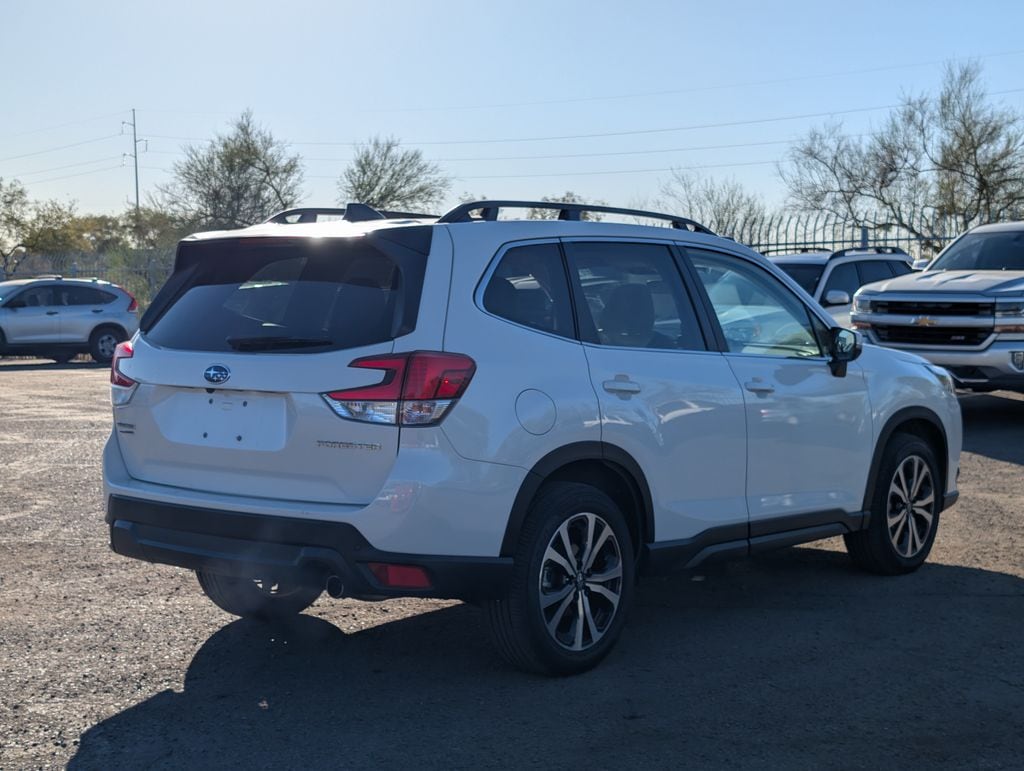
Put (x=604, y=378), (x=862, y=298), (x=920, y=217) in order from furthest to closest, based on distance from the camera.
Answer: (x=920, y=217), (x=862, y=298), (x=604, y=378)

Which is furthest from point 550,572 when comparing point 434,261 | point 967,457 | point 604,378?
point 967,457

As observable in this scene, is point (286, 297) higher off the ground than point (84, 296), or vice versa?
point (286, 297)

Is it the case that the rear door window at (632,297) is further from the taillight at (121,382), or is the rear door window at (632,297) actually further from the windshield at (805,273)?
the windshield at (805,273)

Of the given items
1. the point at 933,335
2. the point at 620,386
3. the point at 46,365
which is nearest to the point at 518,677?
the point at 620,386

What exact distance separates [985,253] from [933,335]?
176cm

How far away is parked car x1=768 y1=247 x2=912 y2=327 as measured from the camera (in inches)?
675

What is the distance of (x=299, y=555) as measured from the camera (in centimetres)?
488

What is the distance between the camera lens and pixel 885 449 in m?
7.11

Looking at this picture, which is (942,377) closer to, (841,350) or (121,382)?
(841,350)

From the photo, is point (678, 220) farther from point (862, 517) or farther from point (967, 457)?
point (967, 457)

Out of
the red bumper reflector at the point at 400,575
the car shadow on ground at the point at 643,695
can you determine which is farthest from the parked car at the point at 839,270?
the red bumper reflector at the point at 400,575

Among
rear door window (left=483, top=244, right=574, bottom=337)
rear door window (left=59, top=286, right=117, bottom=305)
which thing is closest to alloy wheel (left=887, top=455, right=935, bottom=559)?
rear door window (left=483, top=244, right=574, bottom=337)

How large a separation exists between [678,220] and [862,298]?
8195mm

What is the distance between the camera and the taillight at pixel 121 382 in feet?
18.1
